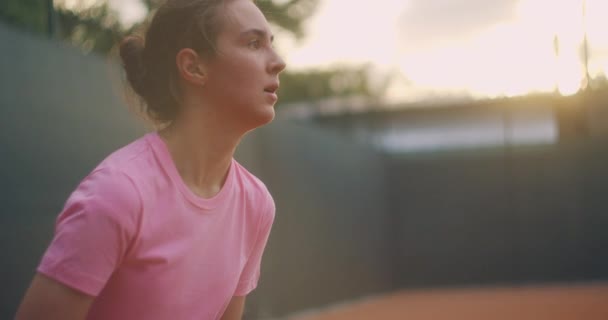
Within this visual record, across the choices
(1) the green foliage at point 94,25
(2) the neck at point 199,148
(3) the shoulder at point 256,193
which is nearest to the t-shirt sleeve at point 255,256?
(3) the shoulder at point 256,193

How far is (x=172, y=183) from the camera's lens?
4.21 ft

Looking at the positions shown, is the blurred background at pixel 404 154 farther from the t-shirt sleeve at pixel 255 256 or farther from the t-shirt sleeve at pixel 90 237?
the t-shirt sleeve at pixel 90 237

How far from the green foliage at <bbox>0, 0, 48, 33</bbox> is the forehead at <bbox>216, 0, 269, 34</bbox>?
2.87m

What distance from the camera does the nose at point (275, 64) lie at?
1384 mm

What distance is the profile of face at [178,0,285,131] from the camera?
1.36 meters

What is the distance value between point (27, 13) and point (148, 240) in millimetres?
3619

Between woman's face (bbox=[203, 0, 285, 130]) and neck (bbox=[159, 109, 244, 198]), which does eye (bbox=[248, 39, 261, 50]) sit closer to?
woman's face (bbox=[203, 0, 285, 130])

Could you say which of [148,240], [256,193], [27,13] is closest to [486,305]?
[27,13]

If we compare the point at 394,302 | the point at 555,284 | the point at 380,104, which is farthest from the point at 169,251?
the point at 380,104

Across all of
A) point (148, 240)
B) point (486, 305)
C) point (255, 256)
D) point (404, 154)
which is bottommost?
point (486, 305)

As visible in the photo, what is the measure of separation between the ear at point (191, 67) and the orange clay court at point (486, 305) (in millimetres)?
6132

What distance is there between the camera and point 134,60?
1.50 m

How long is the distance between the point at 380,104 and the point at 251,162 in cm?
789

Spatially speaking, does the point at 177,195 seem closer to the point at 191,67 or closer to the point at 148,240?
the point at 148,240
